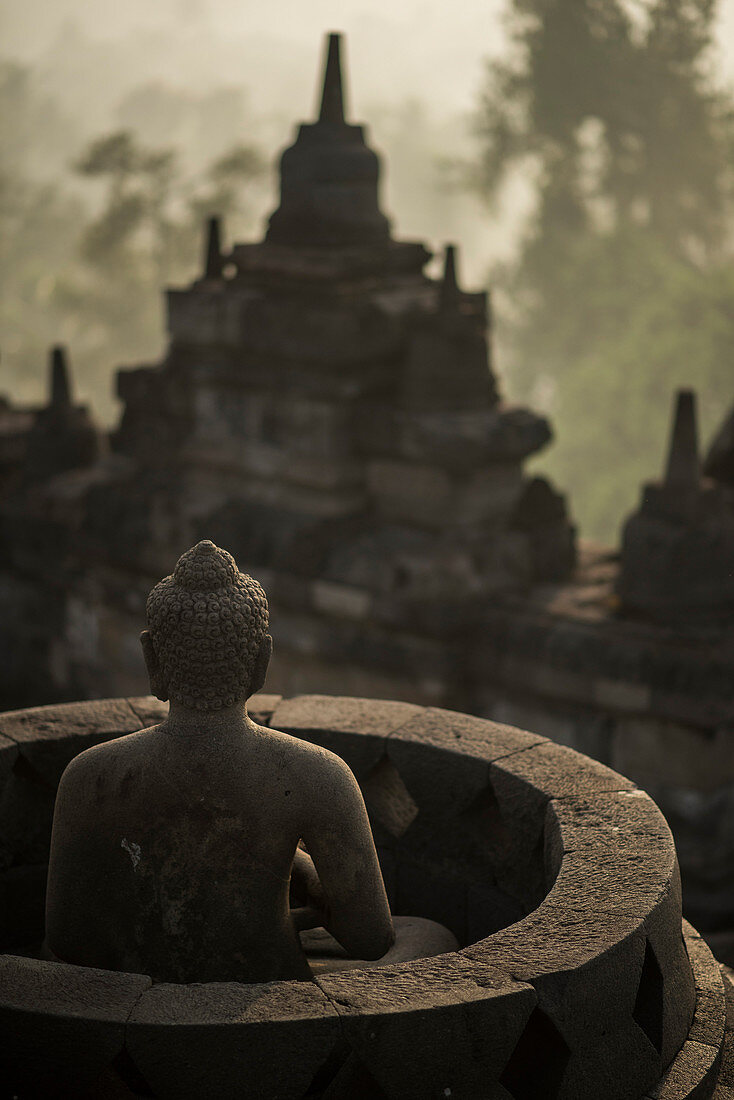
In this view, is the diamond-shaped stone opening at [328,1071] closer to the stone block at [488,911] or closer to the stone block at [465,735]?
the stone block at [488,911]

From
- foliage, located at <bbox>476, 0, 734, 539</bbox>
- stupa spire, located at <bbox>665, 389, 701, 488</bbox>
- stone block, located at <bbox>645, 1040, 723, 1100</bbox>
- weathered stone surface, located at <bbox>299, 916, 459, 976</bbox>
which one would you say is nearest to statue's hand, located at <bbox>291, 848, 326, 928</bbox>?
weathered stone surface, located at <bbox>299, 916, 459, 976</bbox>

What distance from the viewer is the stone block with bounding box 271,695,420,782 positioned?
4.37 meters

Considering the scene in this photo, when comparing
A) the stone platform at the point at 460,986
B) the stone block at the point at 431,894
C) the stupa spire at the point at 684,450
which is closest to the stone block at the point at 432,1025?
the stone platform at the point at 460,986

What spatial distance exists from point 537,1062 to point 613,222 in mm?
26776

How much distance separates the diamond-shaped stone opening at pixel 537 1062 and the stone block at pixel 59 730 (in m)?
1.63

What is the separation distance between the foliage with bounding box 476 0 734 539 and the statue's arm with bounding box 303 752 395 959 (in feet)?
66.8

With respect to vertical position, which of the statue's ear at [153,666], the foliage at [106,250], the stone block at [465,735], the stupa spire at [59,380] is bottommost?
the stone block at [465,735]

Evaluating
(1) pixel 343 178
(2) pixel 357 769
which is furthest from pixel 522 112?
(2) pixel 357 769

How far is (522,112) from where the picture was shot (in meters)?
27.6

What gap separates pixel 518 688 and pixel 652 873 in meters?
4.64

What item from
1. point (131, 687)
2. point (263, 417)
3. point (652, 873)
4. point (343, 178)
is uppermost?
point (343, 178)

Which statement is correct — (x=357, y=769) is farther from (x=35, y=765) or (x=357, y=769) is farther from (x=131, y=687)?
(x=131, y=687)

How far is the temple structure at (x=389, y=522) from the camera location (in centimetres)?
771

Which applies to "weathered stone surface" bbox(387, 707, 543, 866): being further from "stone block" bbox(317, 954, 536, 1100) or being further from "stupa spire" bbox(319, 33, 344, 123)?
"stupa spire" bbox(319, 33, 344, 123)
